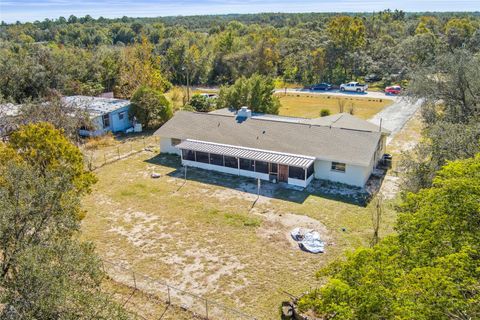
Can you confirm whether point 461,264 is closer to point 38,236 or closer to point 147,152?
point 38,236

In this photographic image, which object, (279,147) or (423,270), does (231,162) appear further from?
(423,270)

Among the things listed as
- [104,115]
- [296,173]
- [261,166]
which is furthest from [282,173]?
[104,115]

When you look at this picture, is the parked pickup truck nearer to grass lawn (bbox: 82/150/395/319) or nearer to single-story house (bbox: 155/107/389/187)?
single-story house (bbox: 155/107/389/187)

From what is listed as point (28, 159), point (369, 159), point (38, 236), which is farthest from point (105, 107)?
point (38, 236)

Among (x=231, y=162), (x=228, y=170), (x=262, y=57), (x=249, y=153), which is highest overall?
(x=262, y=57)

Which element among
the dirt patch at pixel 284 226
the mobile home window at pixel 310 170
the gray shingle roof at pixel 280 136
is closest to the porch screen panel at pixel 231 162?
the gray shingle roof at pixel 280 136

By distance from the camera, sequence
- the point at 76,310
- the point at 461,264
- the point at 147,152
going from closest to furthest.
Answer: the point at 461,264 < the point at 76,310 < the point at 147,152
